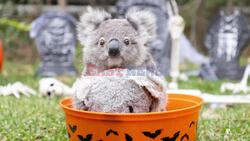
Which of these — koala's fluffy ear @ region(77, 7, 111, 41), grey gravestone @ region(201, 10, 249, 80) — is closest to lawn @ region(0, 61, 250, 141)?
koala's fluffy ear @ region(77, 7, 111, 41)

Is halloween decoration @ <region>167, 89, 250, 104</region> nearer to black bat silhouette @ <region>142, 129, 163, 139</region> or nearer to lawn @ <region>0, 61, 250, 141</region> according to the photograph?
lawn @ <region>0, 61, 250, 141</region>

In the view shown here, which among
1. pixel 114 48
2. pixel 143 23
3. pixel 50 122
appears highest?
pixel 143 23

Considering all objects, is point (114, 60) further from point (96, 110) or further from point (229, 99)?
point (229, 99)

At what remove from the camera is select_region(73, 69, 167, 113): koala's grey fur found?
1.26 meters

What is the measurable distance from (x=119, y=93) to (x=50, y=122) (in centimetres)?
74

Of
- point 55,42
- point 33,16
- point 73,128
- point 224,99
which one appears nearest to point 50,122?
point 73,128

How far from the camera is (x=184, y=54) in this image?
505 cm

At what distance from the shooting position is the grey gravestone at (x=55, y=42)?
3.93m

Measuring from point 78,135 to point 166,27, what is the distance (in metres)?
2.44

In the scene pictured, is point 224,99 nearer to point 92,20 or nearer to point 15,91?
point 92,20

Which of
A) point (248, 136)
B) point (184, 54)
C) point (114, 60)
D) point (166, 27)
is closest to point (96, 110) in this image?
point (114, 60)

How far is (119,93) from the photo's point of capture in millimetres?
1259

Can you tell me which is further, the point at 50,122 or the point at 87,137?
the point at 50,122

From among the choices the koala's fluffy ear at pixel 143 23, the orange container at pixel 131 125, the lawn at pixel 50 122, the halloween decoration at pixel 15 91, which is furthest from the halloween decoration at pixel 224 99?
the halloween decoration at pixel 15 91
